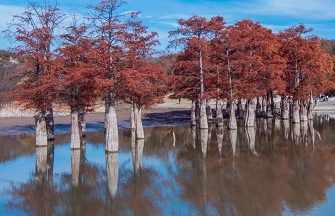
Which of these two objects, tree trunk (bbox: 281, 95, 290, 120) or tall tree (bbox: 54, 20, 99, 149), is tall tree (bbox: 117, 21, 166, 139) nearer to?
tall tree (bbox: 54, 20, 99, 149)

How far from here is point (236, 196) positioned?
51.1 ft

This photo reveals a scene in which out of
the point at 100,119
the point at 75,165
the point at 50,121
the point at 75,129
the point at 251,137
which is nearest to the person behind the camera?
the point at 75,165

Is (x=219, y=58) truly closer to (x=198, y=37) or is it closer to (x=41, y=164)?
(x=198, y=37)

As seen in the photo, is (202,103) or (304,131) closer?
(304,131)

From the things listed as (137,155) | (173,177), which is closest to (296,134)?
(137,155)

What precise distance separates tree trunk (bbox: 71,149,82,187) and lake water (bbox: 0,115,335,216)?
46mm

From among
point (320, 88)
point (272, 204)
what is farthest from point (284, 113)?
point (272, 204)

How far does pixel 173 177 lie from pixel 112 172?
2.99 m

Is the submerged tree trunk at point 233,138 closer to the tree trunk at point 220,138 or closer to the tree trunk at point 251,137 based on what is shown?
the tree trunk at point 220,138

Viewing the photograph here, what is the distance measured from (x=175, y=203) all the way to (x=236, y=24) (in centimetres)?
3022

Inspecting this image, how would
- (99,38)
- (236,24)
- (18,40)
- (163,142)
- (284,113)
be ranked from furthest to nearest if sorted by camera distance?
1. (284,113)
2. (236,24)
3. (163,142)
4. (18,40)
5. (99,38)

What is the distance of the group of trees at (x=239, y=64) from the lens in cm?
3866

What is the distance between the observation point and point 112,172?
20812 millimetres

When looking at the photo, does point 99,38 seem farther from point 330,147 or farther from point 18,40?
point 330,147
